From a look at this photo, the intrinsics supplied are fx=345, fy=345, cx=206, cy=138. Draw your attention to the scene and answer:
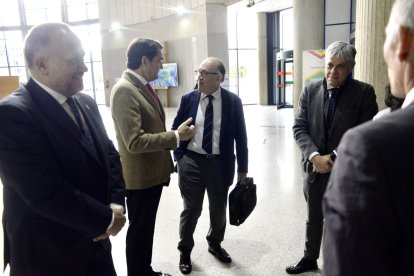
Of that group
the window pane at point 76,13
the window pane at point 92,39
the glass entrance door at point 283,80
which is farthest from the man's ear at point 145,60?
the window pane at point 76,13

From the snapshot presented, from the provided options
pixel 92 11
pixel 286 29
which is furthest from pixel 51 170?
pixel 92 11

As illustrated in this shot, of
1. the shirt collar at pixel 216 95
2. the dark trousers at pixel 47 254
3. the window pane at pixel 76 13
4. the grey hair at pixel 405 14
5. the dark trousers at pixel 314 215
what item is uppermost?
the window pane at pixel 76 13

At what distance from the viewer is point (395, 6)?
76 cm

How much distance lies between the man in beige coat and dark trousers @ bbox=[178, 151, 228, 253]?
308 millimetres

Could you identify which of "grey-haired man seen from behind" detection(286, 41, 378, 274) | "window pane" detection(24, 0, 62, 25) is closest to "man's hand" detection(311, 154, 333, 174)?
"grey-haired man seen from behind" detection(286, 41, 378, 274)

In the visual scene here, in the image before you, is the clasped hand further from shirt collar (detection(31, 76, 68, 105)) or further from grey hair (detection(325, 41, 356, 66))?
grey hair (detection(325, 41, 356, 66))

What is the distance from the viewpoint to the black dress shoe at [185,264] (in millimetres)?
2547

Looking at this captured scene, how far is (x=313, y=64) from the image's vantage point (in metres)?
8.71

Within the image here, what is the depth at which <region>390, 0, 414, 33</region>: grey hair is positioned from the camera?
0.71 metres

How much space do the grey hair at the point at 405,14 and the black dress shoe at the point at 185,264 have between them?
7.38 feet

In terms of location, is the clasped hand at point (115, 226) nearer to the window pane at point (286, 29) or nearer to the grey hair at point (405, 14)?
the grey hair at point (405, 14)

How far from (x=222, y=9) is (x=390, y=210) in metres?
12.8

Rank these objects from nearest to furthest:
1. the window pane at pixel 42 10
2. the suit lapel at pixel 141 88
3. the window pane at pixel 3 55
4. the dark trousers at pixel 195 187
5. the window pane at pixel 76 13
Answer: the suit lapel at pixel 141 88 → the dark trousers at pixel 195 187 → the window pane at pixel 76 13 → the window pane at pixel 42 10 → the window pane at pixel 3 55

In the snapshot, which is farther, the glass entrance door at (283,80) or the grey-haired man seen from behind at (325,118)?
the glass entrance door at (283,80)
